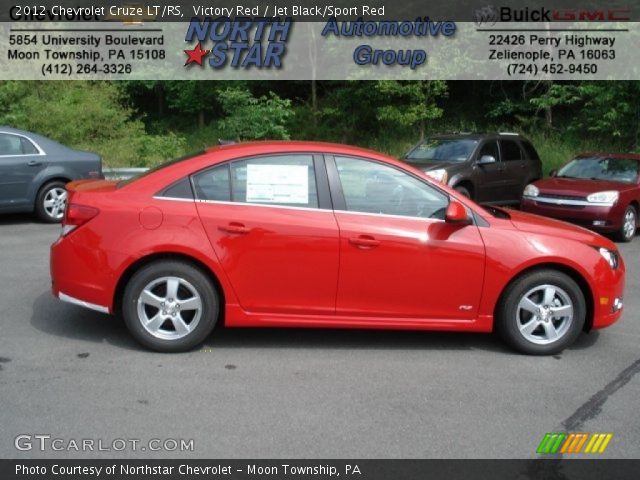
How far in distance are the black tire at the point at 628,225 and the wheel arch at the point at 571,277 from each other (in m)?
6.27

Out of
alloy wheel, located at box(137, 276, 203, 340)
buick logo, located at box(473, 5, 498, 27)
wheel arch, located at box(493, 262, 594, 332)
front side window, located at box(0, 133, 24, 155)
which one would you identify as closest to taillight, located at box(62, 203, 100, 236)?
alloy wheel, located at box(137, 276, 203, 340)

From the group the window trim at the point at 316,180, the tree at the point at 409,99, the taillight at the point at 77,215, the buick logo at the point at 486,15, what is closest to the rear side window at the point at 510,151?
the tree at the point at 409,99

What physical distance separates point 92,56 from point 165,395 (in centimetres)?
2007

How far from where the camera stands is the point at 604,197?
1125 cm

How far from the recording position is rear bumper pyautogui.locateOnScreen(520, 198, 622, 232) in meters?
11.2

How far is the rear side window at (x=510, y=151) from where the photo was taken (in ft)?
47.4

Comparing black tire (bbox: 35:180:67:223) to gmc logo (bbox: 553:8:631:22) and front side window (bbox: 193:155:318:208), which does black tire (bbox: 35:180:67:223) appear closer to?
front side window (bbox: 193:155:318:208)

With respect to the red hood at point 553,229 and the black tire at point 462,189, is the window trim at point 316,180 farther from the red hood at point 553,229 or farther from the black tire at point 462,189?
the black tire at point 462,189

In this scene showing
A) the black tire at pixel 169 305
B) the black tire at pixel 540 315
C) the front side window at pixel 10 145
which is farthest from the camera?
the front side window at pixel 10 145

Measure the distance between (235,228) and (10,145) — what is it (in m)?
7.26

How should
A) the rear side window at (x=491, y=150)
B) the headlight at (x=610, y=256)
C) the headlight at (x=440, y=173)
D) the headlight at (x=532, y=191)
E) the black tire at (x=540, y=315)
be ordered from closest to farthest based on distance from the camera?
the black tire at (x=540, y=315) < the headlight at (x=610, y=256) < the headlight at (x=532, y=191) < the headlight at (x=440, y=173) < the rear side window at (x=491, y=150)
